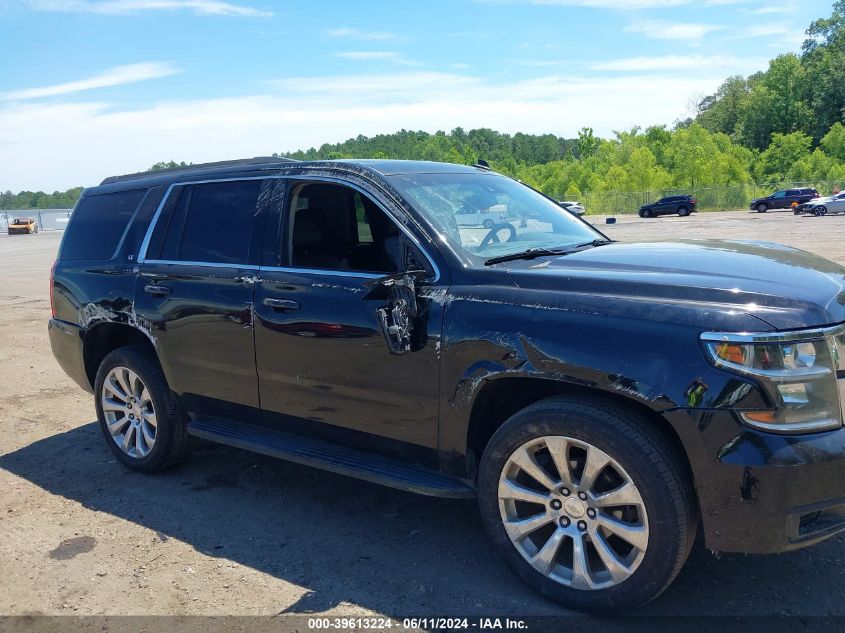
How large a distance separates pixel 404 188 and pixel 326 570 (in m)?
1.97

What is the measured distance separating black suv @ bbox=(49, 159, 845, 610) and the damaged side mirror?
11 mm

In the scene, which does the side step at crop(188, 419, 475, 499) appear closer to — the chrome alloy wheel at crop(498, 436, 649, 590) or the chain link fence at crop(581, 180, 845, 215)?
the chrome alloy wheel at crop(498, 436, 649, 590)

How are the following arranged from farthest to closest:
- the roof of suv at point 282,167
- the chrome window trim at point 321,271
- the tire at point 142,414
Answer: the tire at point 142,414 < the roof of suv at point 282,167 < the chrome window trim at point 321,271

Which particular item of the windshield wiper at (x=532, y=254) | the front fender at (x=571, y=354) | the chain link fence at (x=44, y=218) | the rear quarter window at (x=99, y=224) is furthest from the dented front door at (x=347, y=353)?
the chain link fence at (x=44, y=218)

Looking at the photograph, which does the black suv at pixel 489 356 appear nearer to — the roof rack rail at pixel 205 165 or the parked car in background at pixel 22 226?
the roof rack rail at pixel 205 165

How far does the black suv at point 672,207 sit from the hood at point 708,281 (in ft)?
174

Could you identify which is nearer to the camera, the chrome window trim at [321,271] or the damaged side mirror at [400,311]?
the damaged side mirror at [400,311]

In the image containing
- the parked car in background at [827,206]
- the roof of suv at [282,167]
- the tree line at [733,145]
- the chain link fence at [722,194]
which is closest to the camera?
the roof of suv at [282,167]

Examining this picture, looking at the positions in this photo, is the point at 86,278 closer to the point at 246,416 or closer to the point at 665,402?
the point at 246,416

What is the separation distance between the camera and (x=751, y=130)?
9931cm

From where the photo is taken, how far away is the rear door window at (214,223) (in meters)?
4.43

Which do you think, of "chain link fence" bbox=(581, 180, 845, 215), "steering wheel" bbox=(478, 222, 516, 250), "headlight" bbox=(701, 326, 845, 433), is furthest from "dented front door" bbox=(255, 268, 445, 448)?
"chain link fence" bbox=(581, 180, 845, 215)

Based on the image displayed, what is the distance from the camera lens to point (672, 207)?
177ft

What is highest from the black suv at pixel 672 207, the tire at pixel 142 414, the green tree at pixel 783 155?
the green tree at pixel 783 155
